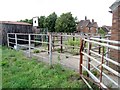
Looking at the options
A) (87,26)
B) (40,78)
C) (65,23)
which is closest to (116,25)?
(40,78)

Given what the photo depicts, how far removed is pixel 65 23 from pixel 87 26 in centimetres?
1611

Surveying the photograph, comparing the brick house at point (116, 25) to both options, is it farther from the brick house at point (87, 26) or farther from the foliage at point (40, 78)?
the brick house at point (87, 26)

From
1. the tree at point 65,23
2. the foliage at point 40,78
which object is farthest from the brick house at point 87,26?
the foliage at point 40,78

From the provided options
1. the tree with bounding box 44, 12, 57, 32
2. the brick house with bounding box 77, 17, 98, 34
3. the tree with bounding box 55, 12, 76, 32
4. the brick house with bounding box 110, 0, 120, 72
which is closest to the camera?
the brick house with bounding box 110, 0, 120, 72

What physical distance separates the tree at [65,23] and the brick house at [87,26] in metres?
13.7

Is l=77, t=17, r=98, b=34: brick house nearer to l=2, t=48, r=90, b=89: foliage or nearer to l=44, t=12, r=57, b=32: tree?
l=44, t=12, r=57, b=32: tree

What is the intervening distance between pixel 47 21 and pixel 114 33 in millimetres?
40411

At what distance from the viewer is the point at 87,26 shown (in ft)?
186

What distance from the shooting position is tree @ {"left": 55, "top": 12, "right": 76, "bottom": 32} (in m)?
42.1

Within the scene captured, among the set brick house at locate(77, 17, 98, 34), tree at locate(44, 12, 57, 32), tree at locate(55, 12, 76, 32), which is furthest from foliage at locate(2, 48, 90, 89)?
brick house at locate(77, 17, 98, 34)

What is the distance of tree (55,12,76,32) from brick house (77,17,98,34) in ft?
45.0

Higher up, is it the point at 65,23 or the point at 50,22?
the point at 50,22

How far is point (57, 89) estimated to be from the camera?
4359 millimetres

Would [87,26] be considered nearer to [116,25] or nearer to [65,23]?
[65,23]
